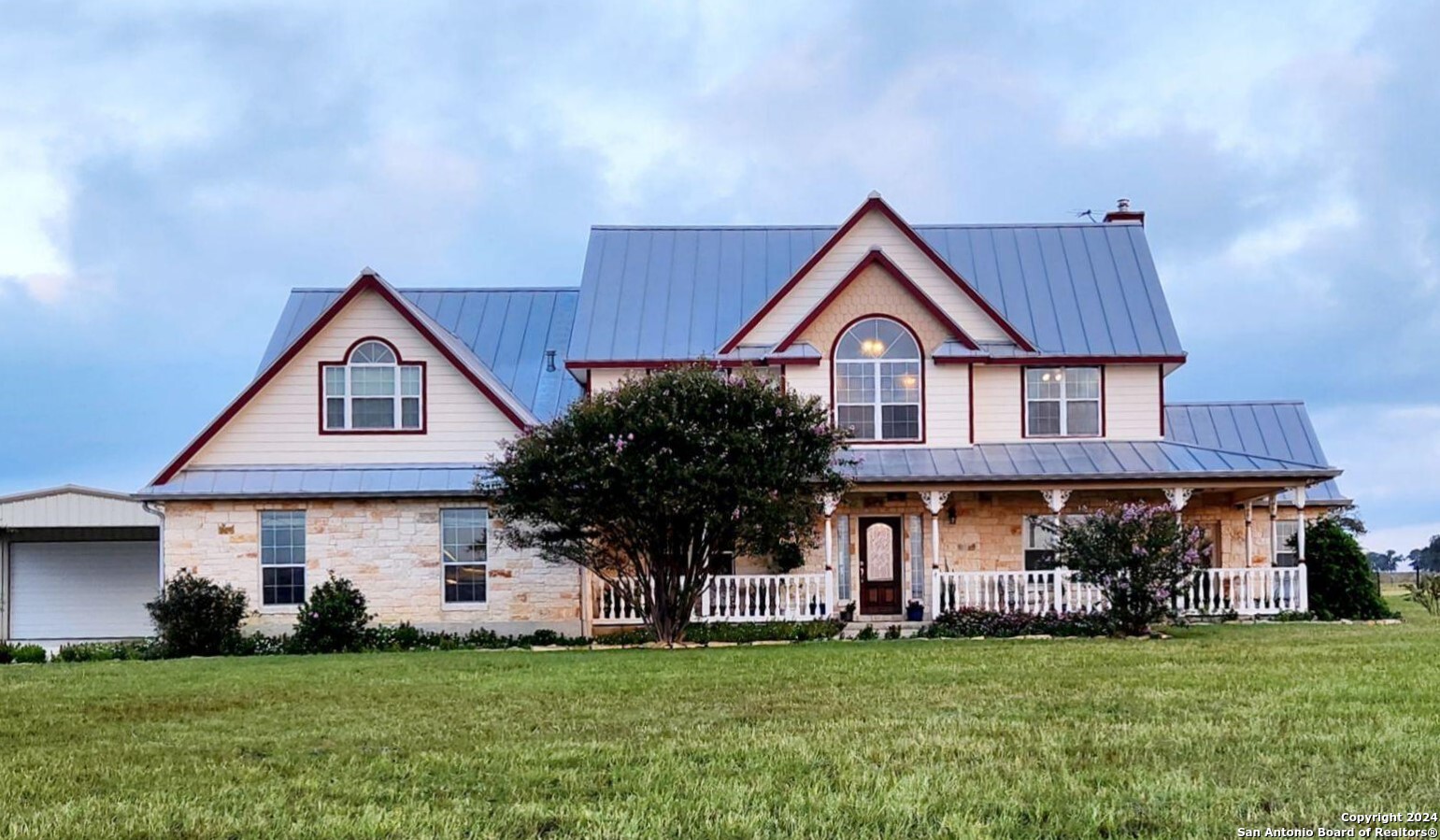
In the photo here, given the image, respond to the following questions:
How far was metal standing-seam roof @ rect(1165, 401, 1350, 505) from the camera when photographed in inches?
1121

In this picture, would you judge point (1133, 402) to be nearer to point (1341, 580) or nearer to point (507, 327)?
point (1341, 580)

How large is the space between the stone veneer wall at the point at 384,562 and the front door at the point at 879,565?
17.9 ft

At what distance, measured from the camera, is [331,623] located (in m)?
20.9

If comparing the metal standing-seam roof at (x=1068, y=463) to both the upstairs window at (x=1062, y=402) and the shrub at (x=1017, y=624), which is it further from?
the shrub at (x=1017, y=624)

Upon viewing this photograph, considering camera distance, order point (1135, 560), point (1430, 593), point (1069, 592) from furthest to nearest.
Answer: point (1430, 593)
point (1069, 592)
point (1135, 560)

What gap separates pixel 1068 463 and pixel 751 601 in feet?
19.7

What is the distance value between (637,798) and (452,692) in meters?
5.79

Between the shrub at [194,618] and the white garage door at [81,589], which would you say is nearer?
the shrub at [194,618]

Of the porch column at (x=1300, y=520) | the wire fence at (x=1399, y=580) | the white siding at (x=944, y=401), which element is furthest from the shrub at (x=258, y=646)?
the wire fence at (x=1399, y=580)

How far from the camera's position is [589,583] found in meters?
23.0

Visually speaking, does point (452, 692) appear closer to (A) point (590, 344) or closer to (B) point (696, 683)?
(B) point (696, 683)

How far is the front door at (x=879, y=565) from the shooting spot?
81.9 ft

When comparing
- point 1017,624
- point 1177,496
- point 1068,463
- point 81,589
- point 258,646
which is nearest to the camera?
point 1017,624

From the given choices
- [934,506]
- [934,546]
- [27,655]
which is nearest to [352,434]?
[27,655]
